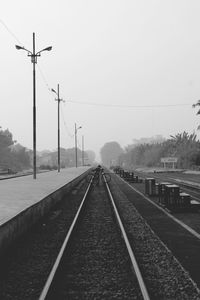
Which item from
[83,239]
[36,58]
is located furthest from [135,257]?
[36,58]

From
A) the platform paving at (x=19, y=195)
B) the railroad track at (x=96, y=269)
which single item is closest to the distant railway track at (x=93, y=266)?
the railroad track at (x=96, y=269)

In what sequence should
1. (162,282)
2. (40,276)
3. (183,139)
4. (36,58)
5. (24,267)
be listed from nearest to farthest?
(162,282)
(40,276)
(24,267)
(36,58)
(183,139)

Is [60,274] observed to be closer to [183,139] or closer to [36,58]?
[36,58]

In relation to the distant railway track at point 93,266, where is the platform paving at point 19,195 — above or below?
above

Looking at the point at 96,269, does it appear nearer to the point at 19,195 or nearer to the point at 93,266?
the point at 93,266

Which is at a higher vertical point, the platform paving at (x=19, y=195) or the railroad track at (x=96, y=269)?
the platform paving at (x=19, y=195)

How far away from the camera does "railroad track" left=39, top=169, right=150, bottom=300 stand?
5.73m

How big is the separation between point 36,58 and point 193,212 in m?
21.4

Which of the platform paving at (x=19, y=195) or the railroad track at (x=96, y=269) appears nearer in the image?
the railroad track at (x=96, y=269)

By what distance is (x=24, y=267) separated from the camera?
24.2ft

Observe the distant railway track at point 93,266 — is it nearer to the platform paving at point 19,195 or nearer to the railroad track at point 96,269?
the railroad track at point 96,269

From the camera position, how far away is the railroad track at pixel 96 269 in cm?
573

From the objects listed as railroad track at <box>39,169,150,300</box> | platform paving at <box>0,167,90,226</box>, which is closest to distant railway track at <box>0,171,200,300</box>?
railroad track at <box>39,169,150,300</box>

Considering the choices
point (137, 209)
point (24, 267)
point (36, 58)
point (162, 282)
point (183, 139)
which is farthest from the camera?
point (183, 139)
